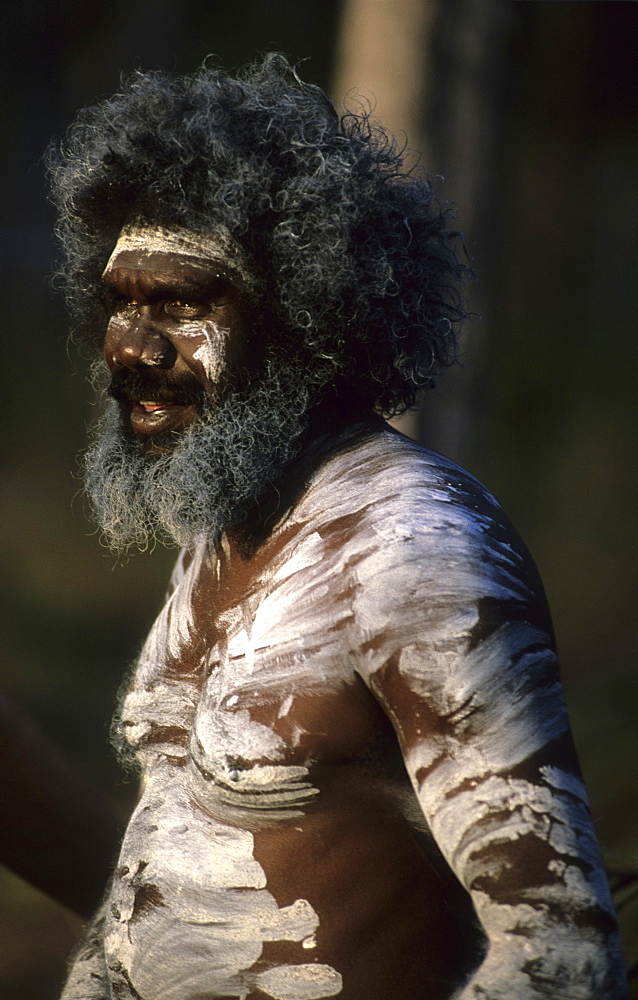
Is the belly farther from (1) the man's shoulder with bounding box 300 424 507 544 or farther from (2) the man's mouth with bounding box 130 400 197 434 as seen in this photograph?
(2) the man's mouth with bounding box 130 400 197 434

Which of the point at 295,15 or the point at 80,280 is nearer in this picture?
the point at 80,280

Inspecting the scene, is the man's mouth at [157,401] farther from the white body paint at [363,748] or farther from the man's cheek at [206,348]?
the white body paint at [363,748]

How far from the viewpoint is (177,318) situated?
5.75 feet

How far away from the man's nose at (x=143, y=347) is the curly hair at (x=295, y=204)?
0.66 ft

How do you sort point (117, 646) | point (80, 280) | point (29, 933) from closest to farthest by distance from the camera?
point (80, 280), point (29, 933), point (117, 646)

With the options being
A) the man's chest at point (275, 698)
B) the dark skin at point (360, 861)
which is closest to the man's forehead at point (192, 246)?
the man's chest at point (275, 698)

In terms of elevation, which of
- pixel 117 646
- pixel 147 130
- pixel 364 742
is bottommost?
pixel 117 646

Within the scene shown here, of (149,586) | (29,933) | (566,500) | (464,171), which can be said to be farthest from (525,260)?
(29,933)

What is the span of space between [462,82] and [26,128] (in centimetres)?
619

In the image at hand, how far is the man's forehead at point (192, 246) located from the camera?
5.58 feet

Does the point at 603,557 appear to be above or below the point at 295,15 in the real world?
below

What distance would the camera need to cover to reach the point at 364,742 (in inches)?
56.6

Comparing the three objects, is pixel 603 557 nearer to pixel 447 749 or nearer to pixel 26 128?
pixel 26 128

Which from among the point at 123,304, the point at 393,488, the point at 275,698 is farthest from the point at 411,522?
the point at 123,304
